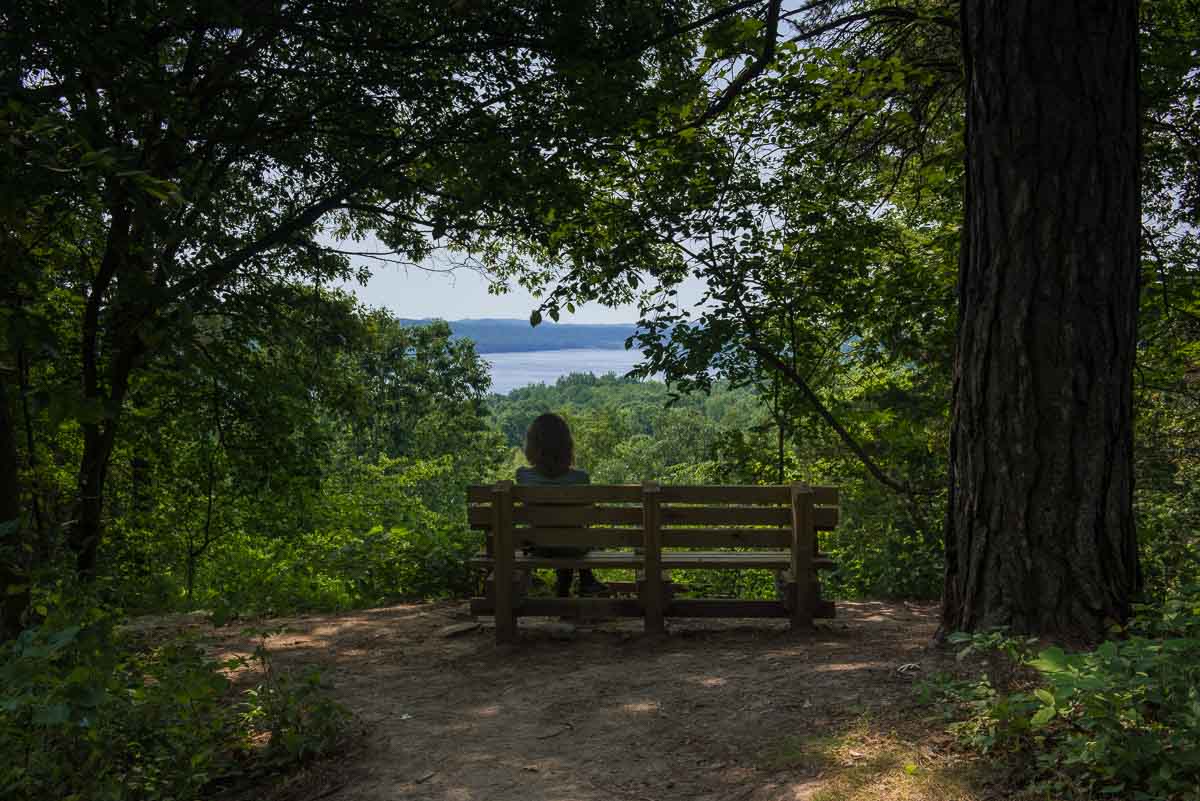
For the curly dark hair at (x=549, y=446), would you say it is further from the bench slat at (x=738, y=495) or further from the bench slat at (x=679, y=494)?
the bench slat at (x=738, y=495)

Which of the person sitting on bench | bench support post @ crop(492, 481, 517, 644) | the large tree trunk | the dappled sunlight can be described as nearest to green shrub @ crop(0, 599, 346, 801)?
the dappled sunlight

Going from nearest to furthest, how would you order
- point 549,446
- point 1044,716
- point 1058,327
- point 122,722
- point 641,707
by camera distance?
point 1044,716
point 122,722
point 1058,327
point 641,707
point 549,446

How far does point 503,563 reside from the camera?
6.11 meters

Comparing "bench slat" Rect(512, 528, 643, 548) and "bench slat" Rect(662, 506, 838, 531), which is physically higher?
"bench slat" Rect(662, 506, 838, 531)

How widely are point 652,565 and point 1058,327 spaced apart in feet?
10.0

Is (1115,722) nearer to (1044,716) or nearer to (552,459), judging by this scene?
(1044,716)

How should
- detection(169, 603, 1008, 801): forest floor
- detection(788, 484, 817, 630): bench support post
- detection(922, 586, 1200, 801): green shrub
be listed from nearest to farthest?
detection(922, 586, 1200, 801): green shrub
detection(169, 603, 1008, 801): forest floor
detection(788, 484, 817, 630): bench support post

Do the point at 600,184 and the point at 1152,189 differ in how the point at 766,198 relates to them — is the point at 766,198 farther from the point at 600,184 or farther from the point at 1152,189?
the point at 1152,189

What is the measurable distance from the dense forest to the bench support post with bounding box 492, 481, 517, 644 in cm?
160

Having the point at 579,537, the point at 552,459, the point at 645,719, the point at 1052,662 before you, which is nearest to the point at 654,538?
the point at 579,537

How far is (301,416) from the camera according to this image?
382 inches

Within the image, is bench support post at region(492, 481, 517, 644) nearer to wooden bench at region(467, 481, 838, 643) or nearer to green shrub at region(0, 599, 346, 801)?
wooden bench at region(467, 481, 838, 643)

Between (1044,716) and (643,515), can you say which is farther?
(643,515)

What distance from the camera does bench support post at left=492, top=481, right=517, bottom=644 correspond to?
607cm
